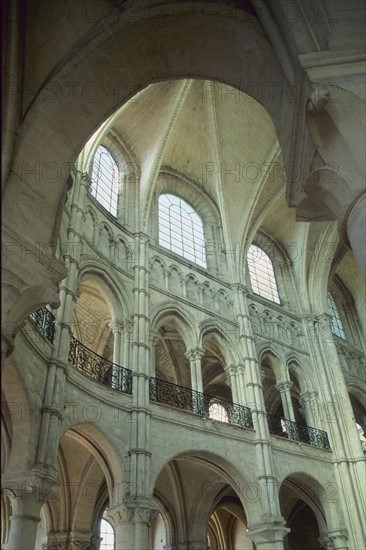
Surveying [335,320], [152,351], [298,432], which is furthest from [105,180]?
[335,320]

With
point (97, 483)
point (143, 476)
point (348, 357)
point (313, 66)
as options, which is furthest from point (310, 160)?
point (348, 357)

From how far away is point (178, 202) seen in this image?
62.2 ft

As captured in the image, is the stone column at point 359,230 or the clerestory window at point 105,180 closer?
the stone column at point 359,230

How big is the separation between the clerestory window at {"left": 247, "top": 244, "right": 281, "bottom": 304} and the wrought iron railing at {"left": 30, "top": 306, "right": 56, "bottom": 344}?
10.5 metres

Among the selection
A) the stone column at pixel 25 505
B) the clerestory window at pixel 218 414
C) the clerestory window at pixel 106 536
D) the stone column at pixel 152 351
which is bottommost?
the stone column at pixel 25 505

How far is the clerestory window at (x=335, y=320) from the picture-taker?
859 inches

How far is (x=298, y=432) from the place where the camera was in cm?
1562

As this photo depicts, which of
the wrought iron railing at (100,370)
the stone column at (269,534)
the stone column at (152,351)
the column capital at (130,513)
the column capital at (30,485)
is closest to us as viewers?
the column capital at (30,485)

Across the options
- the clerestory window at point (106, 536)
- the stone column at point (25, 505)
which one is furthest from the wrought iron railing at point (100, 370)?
the clerestory window at point (106, 536)

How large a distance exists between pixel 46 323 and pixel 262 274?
11.7 meters

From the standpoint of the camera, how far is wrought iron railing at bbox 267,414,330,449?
1545cm

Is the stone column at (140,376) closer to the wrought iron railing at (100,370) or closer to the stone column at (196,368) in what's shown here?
the wrought iron railing at (100,370)

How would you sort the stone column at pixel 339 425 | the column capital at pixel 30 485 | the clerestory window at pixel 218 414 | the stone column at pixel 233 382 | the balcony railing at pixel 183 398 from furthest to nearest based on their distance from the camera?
the clerestory window at pixel 218 414 < the stone column at pixel 233 382 < the stone column at pixel 339 425 < the balcony railing at pixel 183 398 < the column capital at pixel 30 485

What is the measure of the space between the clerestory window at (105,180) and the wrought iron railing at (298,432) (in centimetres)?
819
